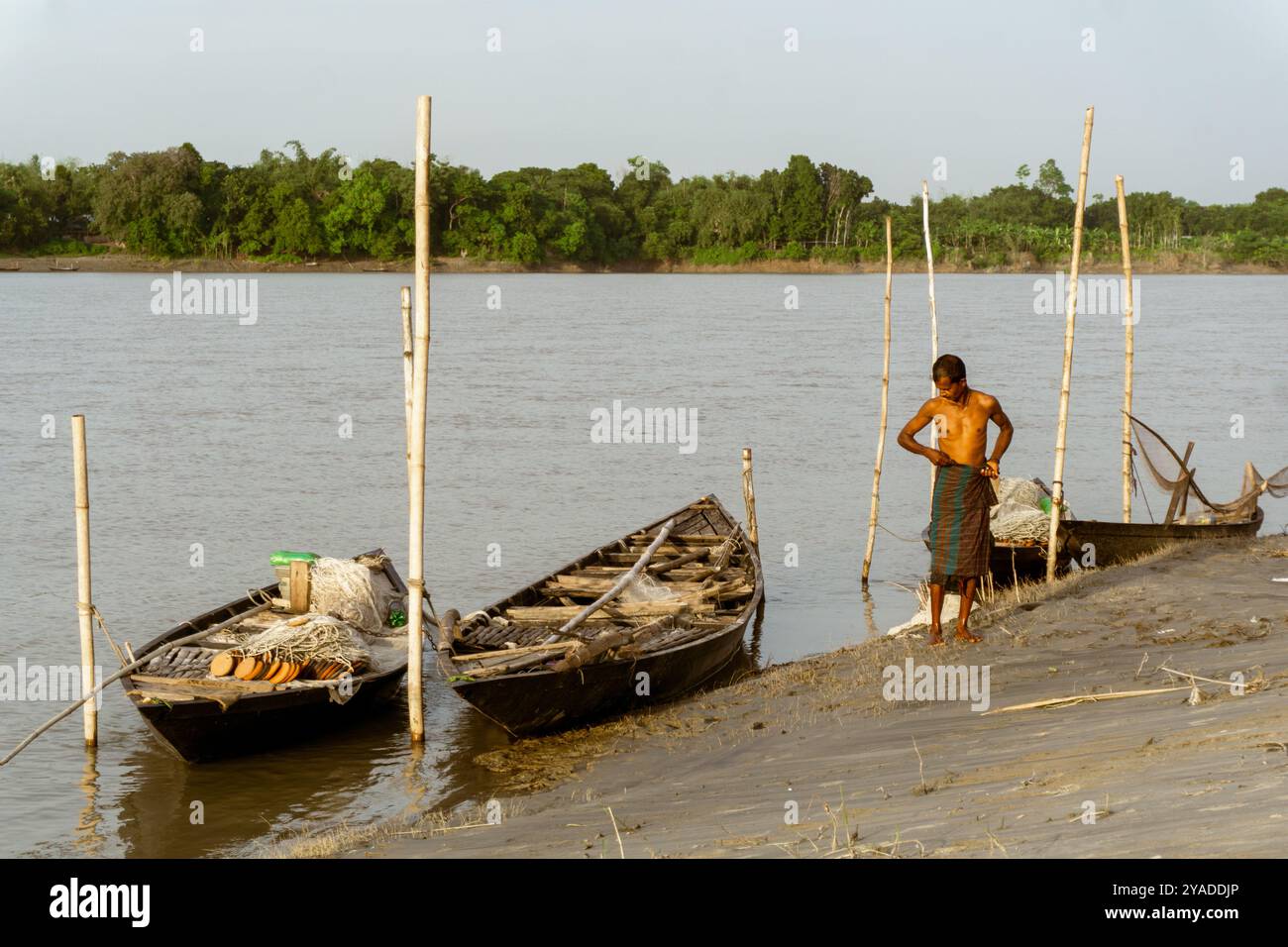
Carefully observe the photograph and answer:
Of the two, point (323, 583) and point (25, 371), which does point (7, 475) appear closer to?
Result: point (323, 583)

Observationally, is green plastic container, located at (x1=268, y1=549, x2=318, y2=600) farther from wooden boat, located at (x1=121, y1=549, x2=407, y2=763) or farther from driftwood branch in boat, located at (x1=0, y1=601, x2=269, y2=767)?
wooden boat, located at (x1=121, y1=549, x2=407, y2=763)

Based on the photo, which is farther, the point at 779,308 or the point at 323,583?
the point at 779,308

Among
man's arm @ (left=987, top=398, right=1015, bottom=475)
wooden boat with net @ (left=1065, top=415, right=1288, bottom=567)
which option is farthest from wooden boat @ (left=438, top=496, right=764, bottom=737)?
wooden boat with net @ (left=1065, top=415, right=1288, bottom=567)

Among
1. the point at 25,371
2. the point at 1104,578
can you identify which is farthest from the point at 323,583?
the point at 25,371

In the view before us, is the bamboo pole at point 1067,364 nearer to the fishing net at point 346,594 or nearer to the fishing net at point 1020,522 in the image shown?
the fishing net at point 1020,522

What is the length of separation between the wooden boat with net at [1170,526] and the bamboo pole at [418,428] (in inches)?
248

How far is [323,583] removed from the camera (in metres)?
10.2

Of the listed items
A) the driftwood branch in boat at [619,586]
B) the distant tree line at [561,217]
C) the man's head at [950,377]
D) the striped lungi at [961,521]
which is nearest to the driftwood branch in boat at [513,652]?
the driftwood branch in boat at [619,586]

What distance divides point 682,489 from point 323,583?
36.3 ft

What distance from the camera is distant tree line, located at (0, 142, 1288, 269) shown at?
87.9 metres

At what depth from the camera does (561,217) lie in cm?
9500

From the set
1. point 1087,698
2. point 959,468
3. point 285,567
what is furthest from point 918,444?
point 285,567

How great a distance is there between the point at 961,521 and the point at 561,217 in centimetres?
8870

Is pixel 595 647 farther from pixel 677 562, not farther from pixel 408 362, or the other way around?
pixel 677 562
